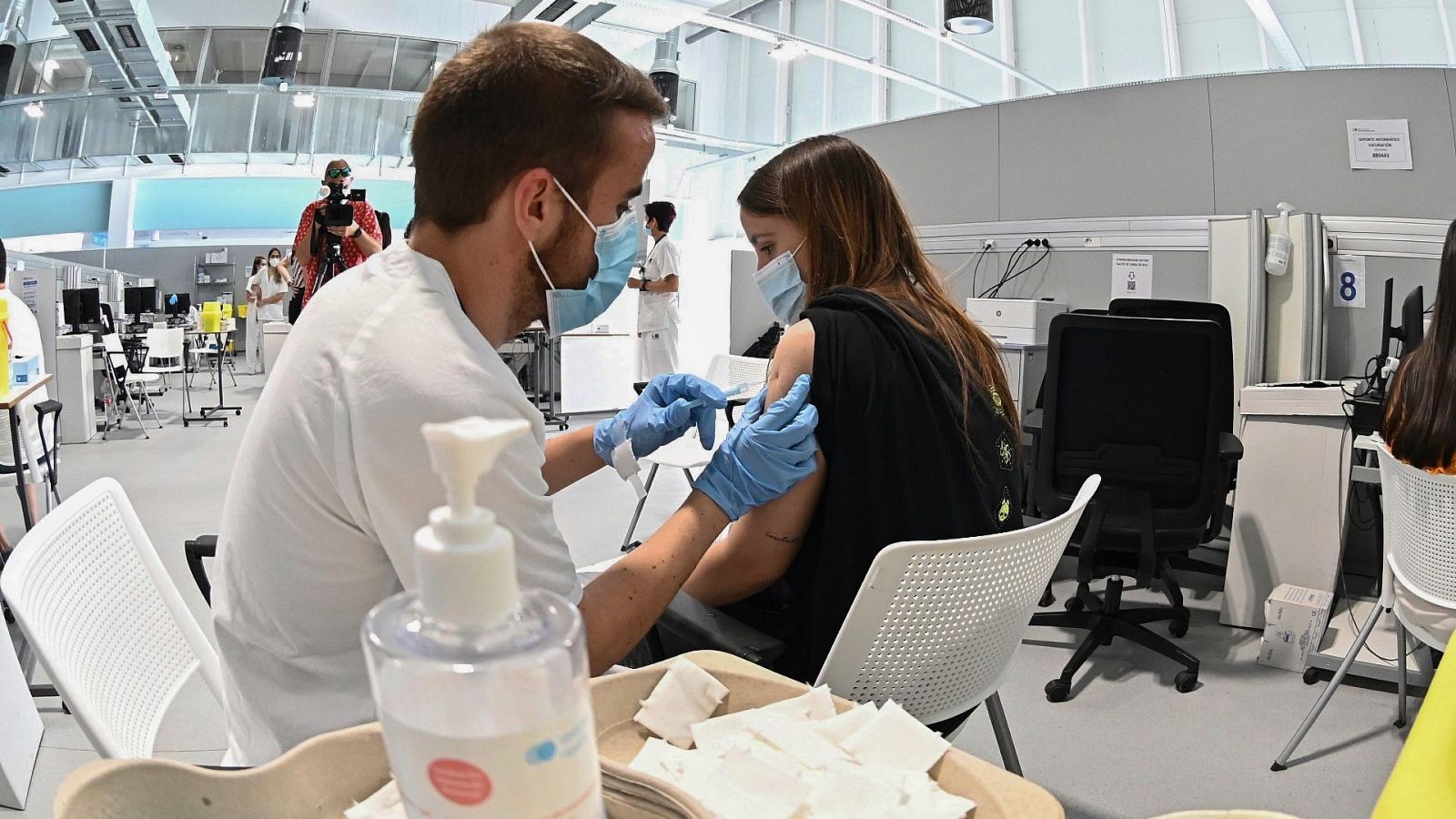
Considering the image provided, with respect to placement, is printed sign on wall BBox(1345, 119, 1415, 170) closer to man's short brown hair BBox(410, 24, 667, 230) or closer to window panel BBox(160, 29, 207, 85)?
man's short brown hair BBox(410, 24, 667, 230)

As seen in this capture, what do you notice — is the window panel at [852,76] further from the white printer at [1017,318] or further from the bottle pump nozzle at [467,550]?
the bottle pump nozzle at [467,550]

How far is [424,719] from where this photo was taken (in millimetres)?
332

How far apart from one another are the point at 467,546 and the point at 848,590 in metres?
1.01

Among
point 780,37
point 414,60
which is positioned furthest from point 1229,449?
point 414,60

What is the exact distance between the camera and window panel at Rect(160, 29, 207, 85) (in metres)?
13.1

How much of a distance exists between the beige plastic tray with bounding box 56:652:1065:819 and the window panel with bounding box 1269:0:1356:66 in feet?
32.6

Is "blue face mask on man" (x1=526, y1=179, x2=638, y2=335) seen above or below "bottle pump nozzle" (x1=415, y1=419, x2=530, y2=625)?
above

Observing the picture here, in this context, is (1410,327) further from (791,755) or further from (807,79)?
(807,79)

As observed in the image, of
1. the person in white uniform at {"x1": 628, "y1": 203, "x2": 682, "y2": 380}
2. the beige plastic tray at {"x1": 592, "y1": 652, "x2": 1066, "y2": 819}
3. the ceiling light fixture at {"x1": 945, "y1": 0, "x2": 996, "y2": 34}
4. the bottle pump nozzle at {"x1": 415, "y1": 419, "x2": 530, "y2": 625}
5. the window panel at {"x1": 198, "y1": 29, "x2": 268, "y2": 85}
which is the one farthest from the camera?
the window panel at {"x1": 198, "y1": 29, "x2": 268, "y2": 85}

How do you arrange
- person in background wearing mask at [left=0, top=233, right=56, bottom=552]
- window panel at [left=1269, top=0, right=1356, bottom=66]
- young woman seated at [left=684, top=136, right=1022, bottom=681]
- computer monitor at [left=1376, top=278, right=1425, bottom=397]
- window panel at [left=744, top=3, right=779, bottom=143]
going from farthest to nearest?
window panel at [left=744, top=3, right=779, bottom=143] → window panel at [left=1269, top=0, right=1356, bottom=66] → person in background wearing mask at [left=0, top=233, right=56, bottom=552] → computer monitor at [left=1376, top=278, right=1425, bottom=397] → young woman seated at [left=684, top=136, right=1022, bottom=681]

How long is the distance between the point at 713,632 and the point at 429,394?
53cm

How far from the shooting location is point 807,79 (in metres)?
12.2

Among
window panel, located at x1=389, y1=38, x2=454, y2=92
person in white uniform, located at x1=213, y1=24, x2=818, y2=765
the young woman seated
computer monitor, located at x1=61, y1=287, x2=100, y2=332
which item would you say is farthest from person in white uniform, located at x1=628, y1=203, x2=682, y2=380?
window panel, located at x1=389, y1=38, x2=454, y2=92

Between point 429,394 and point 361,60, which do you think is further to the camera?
point 361,60
